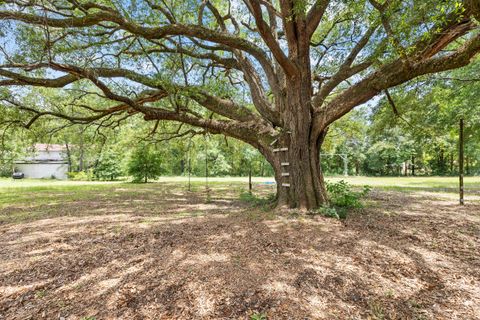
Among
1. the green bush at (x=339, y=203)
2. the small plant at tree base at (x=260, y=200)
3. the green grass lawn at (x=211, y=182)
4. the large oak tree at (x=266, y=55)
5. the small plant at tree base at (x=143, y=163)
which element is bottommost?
the green grass lawn at (x=211, y=182)

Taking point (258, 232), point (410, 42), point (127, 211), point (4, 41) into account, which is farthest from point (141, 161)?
point (410, 42)

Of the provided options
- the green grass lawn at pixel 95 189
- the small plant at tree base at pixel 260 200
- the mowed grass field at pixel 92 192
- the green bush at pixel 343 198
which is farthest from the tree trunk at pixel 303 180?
the green grass lawn at pixel 95 189

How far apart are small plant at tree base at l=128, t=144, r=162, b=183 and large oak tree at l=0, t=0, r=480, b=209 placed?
8893 mm

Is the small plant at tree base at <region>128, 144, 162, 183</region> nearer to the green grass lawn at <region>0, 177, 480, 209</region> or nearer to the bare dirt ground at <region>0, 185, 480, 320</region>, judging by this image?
the green grass lawn at <region>0, 177, 480, 209</region>

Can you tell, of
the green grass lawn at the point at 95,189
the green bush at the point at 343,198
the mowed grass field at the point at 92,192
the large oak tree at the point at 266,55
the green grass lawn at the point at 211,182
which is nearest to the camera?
the large oak tree at the point at 266,55

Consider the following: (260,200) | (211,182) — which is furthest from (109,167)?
Answer: (260,200)

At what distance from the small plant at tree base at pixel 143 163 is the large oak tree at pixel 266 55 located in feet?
29.2

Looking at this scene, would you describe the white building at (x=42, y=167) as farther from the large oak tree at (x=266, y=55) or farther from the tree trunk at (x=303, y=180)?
the tree trunk at (x=303, y=180)

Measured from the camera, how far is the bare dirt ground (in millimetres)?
2129

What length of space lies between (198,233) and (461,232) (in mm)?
4337

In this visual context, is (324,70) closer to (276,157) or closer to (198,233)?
(276,157)

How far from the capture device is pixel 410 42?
4.02 metres

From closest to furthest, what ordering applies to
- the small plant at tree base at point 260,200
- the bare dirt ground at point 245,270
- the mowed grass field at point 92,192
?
the bare dirt ground at point 245,270 < the small plant at tree base at point 260,200 < the mowed grass field at point 92,192

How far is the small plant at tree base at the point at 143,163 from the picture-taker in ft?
55.4
